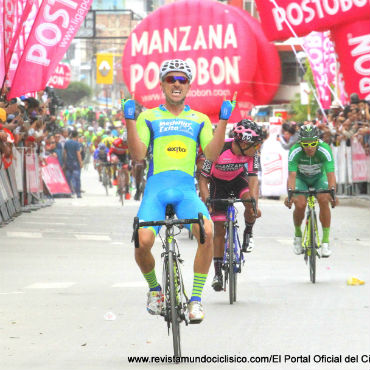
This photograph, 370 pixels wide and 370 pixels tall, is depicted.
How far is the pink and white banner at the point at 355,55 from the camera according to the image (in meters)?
22.0

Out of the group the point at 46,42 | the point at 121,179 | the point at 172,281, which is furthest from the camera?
the point at 121,179

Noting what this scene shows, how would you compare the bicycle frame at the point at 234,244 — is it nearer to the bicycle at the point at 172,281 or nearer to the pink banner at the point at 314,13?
the bicycle at the point at 172,281

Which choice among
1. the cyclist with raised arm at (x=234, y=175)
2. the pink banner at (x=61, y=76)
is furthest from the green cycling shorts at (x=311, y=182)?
the pink banner at (x=61, y=76)

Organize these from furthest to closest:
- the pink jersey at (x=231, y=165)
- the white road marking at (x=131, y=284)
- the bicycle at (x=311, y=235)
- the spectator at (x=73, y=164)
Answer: the spectator at (x=73, y=164) → the bicycle at (x=311, y=235) → the white road marking at (x=131, y=284) → the pink jersey at (x=231, y=165)

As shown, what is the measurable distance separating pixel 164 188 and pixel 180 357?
130cm

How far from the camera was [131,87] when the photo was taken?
45.2 m

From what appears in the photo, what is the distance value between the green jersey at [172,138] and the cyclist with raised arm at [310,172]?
16.0 ft

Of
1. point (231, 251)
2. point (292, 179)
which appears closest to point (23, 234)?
point (292, 179)

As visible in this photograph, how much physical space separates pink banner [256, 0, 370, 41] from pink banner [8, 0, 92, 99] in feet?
12.7

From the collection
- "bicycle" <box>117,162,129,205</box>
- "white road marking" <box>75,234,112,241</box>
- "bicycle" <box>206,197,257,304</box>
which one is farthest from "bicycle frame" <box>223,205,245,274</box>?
"bicycle" <box>117,162,129,205</box>

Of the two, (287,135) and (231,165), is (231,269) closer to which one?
(231,165)

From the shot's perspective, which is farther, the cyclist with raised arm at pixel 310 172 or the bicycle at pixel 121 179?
the bicycle at pixel 121 179

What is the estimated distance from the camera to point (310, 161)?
46.4 ft

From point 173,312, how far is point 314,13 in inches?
598
